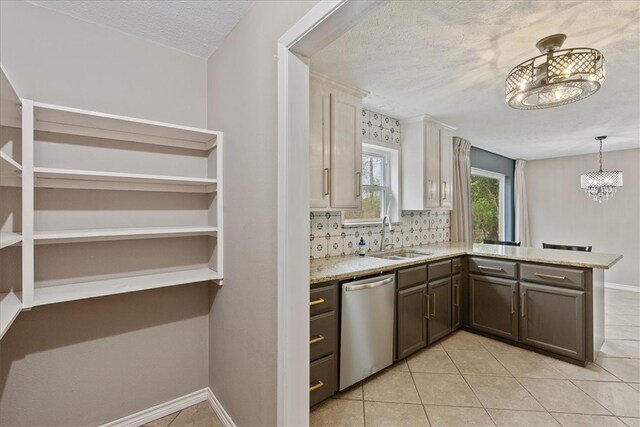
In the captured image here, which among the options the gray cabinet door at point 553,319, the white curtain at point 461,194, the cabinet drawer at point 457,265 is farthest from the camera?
the white curtain at point 461,194

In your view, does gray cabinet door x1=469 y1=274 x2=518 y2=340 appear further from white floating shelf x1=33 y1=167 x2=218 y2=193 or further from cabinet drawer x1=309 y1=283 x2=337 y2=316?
white floating shelf x1=33 y1=167 x2=218 y2=193

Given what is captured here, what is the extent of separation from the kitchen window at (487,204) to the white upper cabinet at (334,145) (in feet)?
10.6

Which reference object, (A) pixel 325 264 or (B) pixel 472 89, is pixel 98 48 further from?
(B) pixel 472 89

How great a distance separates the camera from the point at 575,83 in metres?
1.75

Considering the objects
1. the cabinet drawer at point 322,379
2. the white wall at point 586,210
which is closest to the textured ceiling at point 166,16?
the cabinet drawer at point 322,379

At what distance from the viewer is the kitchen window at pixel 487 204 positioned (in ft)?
16.8

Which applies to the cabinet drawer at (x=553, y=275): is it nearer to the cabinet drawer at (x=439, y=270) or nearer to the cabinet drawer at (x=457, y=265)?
the cabinet drawer at (x=457, y=265)

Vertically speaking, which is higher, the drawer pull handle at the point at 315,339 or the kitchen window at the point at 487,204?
the kitchen window at the point at 487,204

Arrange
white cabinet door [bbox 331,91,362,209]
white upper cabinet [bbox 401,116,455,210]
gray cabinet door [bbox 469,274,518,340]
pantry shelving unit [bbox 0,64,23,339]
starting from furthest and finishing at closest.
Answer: white upper cabinet [bbox 401,116,455,210], gray cabinet door [bbox 469,274,518,340], white cabinet door [bbox 331,91,362,209], pantry shelving unit [bbox 0,64,23,339]

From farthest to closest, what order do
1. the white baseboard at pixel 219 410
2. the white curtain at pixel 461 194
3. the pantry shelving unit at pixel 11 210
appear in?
the white curtain at pixel 461 194
the white baseboard at pixel 219 410
the pantry shelving unit at pixel 11 210

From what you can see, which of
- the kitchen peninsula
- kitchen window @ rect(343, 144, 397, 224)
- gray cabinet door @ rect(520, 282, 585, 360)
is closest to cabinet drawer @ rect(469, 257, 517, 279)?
the kitchen peninsula

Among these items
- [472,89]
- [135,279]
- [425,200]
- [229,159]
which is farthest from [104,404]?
[472,89]

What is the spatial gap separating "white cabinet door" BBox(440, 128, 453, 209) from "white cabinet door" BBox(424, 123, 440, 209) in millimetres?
92

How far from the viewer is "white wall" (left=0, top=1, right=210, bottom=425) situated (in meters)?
1.51
